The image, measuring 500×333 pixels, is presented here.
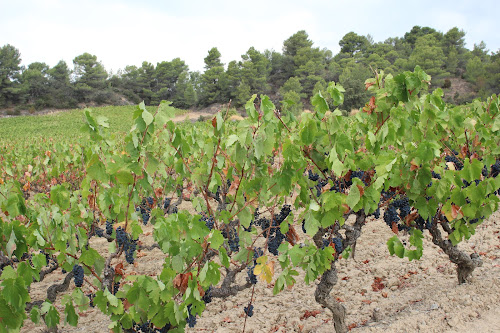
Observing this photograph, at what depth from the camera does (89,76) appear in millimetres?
65438

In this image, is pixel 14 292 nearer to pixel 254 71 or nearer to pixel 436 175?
pixel 436 175

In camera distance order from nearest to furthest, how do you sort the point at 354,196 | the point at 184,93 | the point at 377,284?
the point at 354,196 < the point at 377,284 < the point at 184,93

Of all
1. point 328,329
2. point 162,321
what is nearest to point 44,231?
point 162,321

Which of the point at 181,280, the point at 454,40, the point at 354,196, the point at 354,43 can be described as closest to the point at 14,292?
the point at 181,280

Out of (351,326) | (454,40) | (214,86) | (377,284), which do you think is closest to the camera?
(351,326)

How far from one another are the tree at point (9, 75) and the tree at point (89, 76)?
8992 millimetres

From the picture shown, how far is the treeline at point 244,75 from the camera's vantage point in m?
54.6

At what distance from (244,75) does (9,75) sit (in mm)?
39990

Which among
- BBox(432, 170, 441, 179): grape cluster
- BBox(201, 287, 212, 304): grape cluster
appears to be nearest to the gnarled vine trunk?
BBox(432, 170, 441, 179): grape cluster

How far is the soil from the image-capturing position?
3.06 metres

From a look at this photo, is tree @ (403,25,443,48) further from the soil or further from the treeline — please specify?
the soil

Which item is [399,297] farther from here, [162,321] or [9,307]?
[9,307]

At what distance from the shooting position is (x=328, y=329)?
3299 millimetres

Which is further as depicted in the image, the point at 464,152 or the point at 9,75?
the point at 9,75
